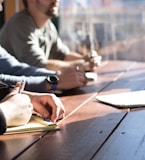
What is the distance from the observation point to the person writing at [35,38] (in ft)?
6.98

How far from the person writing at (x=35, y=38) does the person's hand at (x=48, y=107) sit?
85 cm

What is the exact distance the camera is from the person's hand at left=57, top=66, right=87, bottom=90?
64.4 inches

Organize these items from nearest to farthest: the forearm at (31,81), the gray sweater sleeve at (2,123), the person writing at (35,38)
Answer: the gray sweater sleeve at (2,123), the forearm at (31,81), the person writing at (35,38)

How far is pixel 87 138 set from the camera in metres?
0.98

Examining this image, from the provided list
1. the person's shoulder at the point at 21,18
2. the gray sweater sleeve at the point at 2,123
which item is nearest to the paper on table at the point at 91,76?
the person's shoulder at the point at 21,18

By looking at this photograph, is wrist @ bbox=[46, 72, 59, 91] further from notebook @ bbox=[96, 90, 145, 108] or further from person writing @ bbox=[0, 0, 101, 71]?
person writing @ bbox=[0, 0, 101, 71]

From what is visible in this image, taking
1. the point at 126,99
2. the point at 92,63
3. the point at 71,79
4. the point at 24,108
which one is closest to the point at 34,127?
the point at 24,108

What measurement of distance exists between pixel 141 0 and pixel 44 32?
50.1 inches

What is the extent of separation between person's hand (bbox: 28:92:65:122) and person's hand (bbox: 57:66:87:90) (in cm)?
37

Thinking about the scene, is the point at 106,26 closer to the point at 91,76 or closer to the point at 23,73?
the point at 91,76

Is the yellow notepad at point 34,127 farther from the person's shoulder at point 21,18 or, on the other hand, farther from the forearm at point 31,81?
the person's shoulder at point 21,18

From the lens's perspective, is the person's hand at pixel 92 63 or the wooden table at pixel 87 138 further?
the person's hand at pixel 92 63

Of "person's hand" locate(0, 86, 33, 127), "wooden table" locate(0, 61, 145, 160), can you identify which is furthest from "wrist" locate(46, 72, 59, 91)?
"person's hand" locate(0, 86, 33, 127)

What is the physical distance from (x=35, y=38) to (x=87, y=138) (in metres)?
1.38
